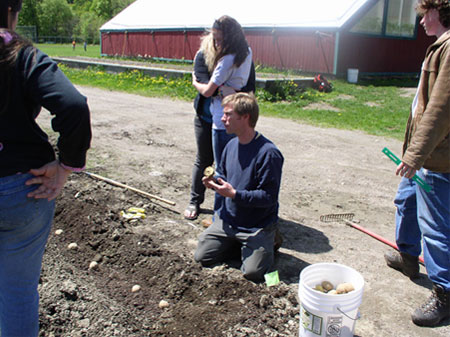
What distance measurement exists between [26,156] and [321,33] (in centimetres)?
1765

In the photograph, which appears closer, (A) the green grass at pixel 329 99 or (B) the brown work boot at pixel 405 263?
(B) the brown work boot at pixel 405 263

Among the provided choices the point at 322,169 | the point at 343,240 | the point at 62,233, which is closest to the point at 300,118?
the point at 322,169

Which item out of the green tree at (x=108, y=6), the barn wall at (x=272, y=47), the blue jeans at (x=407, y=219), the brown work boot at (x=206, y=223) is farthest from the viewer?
the green tree at (x=108, y=6)

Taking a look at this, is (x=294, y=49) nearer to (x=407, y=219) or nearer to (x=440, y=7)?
(x=407, y=219)

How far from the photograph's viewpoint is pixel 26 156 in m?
1.88

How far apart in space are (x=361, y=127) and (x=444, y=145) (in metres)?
7.18

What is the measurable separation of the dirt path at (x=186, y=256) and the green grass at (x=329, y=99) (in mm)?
2938

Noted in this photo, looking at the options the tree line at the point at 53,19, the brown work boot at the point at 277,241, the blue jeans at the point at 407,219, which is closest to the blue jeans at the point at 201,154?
the brown work boot at the point at 277,241

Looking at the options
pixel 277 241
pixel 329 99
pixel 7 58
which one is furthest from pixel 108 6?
pixel 7 58

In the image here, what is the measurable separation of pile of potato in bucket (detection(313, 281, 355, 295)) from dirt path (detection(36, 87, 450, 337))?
1.04 ft

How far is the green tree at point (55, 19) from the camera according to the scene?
3381 inches

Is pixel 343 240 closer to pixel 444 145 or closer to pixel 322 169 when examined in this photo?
pixel 444 145

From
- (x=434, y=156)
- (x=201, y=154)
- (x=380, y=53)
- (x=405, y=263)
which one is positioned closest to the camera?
(x=434, y=156)

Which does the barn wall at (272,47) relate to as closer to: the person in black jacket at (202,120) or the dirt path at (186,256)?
the dirt path at (186,256)
